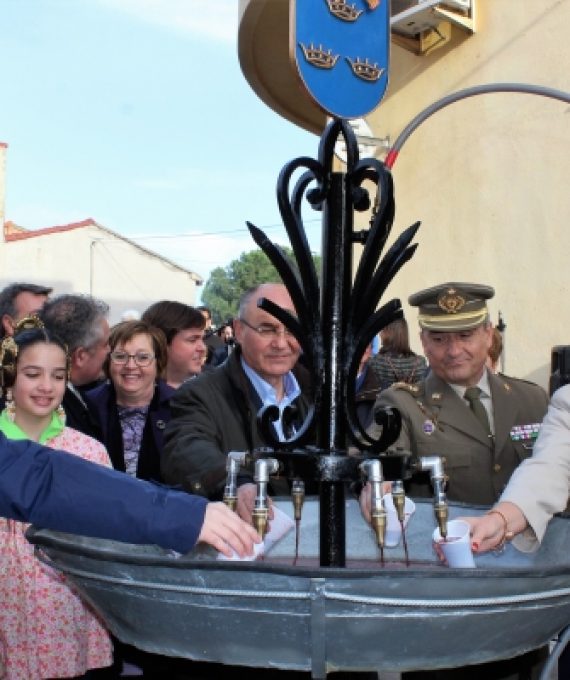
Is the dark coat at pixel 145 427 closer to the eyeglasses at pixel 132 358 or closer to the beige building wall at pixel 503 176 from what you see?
the eyeglasses at pixel 132 358

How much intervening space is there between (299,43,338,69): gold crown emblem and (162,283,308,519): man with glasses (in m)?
1.05

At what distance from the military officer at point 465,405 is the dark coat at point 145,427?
1.10 meters

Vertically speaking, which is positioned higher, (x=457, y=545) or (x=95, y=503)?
(x=95, y=503)

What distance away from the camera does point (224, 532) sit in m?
1.44

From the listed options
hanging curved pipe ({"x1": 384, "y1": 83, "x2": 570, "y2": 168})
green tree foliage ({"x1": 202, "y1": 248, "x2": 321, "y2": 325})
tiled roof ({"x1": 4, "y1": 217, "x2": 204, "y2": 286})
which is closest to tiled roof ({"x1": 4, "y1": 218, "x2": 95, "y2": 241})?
tiled roof ({"x1": 4, "y1": 217, "x2": 204, "y2": 286})

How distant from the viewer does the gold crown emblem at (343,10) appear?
5.35 feet

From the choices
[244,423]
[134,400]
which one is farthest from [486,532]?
[134,400]

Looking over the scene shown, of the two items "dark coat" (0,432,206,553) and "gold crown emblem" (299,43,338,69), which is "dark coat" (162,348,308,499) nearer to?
"dark coat" (0,432,206,553)

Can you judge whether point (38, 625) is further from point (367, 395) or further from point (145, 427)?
point (367, 395)

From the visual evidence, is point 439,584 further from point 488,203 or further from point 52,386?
point 488,203

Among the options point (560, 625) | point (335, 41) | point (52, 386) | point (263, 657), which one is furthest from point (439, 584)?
point (52, 386)

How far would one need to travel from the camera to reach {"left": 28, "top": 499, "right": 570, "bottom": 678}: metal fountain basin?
1.15 m

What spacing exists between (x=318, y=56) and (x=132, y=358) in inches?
100

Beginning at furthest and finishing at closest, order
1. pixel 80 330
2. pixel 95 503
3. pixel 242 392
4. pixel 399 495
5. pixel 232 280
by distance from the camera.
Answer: pixel 232 280 < pixel 80 330 < pixel 242 392 < pixel 399 495 < pixel 95 503
